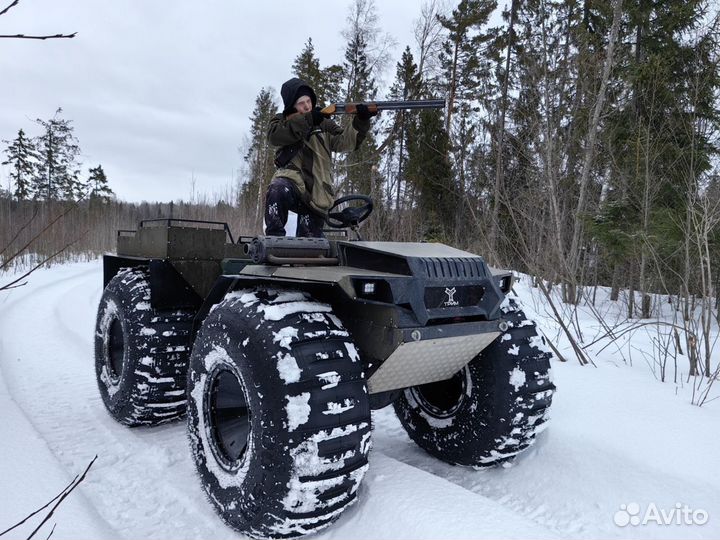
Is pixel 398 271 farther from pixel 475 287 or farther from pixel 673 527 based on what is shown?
pixel 673 527

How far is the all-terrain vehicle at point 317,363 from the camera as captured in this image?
178cm

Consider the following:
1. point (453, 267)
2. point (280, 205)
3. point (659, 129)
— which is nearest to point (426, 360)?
point (453, 267)

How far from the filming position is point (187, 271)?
2.97 metres

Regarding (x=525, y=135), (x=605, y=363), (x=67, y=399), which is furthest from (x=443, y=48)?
(x=67, y=399)

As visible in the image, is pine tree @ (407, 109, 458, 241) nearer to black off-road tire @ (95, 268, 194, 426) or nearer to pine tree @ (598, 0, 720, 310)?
pine tree @ (598, 0, 720, 310)

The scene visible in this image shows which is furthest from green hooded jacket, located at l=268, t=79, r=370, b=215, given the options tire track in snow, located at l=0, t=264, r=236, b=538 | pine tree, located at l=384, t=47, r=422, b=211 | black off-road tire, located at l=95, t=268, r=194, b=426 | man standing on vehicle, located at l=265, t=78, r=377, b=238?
pine tree, located at l=384, t=47, r=422, b=211

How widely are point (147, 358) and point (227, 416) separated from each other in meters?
0.87

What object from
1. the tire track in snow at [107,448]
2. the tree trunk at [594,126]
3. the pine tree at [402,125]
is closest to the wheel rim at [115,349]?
the tire track in snow at [107,448]

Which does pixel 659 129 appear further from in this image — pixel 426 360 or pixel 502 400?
pixel 426 360

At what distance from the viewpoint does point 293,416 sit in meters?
1.73

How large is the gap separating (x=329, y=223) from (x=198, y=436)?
1600 millimetres

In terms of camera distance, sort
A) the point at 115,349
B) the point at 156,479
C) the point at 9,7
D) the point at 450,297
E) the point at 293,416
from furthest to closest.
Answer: the point at 115,349, the point at 156,479, the point at 450,297, the point at 293,416, the point at 9,7

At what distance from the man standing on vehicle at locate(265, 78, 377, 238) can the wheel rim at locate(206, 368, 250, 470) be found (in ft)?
3.72

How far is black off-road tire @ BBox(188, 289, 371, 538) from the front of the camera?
5.69 feet
